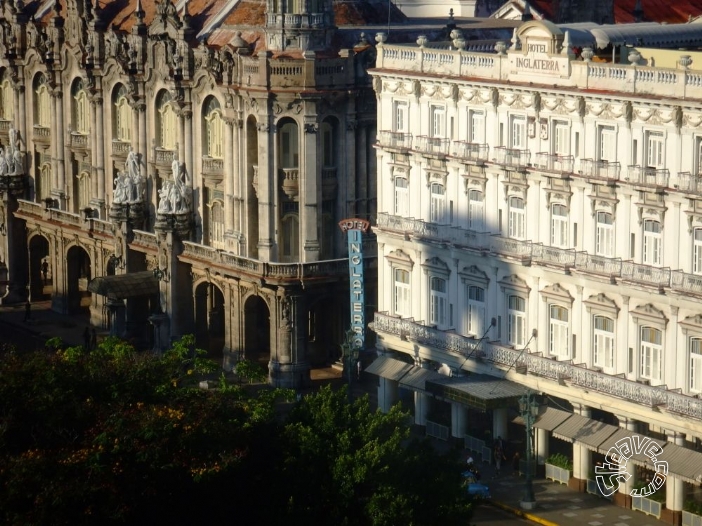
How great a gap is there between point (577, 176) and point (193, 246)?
1347 inches

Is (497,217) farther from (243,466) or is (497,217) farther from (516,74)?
(243,466)

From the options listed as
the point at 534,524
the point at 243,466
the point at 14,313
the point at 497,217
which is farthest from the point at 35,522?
the point at 14,313

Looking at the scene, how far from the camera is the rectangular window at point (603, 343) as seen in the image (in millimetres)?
99062

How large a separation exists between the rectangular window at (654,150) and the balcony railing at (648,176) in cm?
40

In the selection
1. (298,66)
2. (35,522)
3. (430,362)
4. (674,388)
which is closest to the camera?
(35,522)

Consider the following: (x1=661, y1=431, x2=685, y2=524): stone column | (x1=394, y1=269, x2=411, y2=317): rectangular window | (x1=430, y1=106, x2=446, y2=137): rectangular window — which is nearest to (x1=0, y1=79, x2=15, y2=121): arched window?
(x1=394, y1=269, x2=411, y2=317): rectangular window

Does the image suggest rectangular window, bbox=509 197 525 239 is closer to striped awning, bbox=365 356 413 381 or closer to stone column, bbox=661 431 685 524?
striped awning, bbox=365 356 413 381

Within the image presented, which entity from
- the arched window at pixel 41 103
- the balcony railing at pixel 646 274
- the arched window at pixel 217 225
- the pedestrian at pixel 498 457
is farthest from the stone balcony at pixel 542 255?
the arched window at pixel 41 103

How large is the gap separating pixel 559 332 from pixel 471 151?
10.4 metres

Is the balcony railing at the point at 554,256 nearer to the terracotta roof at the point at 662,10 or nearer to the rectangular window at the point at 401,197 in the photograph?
the rectangular window at the point at 401,197

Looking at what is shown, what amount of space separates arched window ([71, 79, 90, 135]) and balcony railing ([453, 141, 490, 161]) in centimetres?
4049

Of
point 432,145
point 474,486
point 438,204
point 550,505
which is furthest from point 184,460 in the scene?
point 432,145

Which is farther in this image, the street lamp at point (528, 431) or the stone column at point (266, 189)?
the stone column at point (266, 189)

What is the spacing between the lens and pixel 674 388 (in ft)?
314
